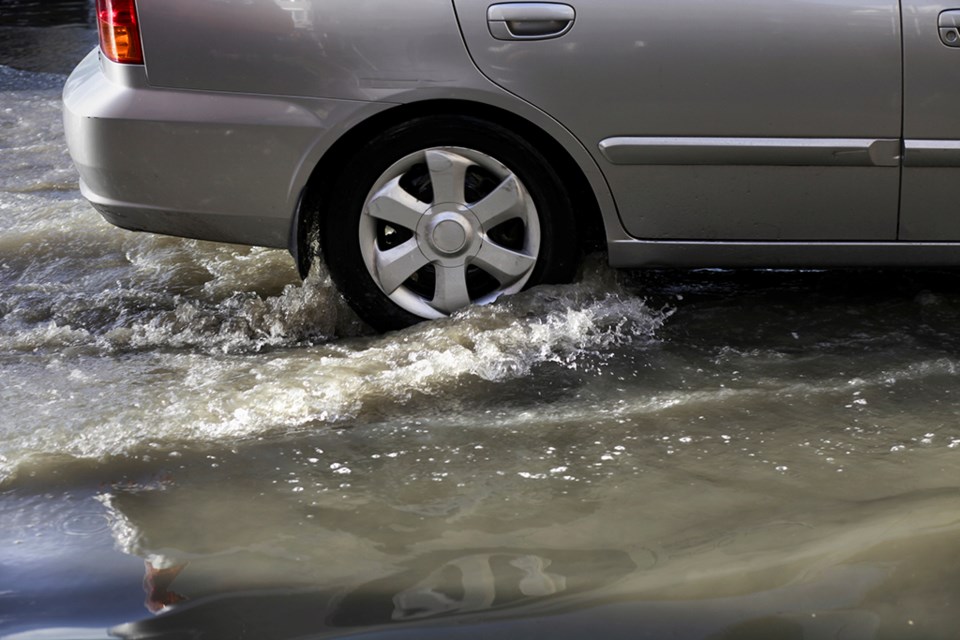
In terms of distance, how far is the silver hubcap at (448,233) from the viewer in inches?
147

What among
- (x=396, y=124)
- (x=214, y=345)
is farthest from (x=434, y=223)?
(x=214, y=345)

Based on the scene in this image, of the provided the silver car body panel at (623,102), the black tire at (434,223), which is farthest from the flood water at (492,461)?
the silver car body panel at (623,102)

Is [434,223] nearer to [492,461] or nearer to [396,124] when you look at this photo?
[396,124]

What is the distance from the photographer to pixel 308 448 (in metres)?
3.13

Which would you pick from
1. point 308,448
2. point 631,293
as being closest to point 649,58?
point 631,293

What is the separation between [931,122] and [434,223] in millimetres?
1479

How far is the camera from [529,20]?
3.55 m

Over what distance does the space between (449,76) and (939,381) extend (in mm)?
1637

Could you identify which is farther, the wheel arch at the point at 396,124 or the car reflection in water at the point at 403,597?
the wheel arch at the point at 396,124

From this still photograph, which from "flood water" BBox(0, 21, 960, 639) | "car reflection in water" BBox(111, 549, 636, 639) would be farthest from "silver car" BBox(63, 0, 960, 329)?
"car reflection in water" BBox(111, 549, 636, 639)

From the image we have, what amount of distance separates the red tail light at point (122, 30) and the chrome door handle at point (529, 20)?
1.04m

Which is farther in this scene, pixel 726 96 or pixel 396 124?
pixel 396 124

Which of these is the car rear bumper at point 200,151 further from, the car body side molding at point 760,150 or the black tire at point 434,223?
the car body side molding at point 760,150

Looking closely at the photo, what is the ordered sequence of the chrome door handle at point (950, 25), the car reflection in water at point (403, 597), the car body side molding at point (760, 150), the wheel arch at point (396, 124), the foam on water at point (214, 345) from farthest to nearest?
the wheel arch at point (396, 124), the car body side molding at point (760, 150), the chrome door handle at point (950, 25), the foam on water at point (214, 345), the car reflection in water at point (403, 597)
